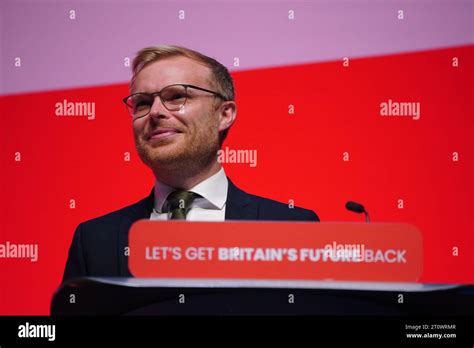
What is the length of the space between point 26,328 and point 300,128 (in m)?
1.36

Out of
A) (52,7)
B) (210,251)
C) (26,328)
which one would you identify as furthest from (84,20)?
(26,328)

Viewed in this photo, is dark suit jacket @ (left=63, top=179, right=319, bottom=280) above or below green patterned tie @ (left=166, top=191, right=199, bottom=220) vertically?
below

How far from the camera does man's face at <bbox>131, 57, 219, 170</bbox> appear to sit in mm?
2512

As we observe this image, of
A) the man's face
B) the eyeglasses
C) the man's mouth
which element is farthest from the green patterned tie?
the eyeglasses

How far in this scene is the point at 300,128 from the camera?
266 centimetres

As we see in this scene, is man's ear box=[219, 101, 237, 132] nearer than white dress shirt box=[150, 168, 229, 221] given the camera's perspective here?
No

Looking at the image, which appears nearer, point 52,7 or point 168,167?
point 168,167

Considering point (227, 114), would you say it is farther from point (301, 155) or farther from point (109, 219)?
point (109, 219)

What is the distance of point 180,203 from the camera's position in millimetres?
2506

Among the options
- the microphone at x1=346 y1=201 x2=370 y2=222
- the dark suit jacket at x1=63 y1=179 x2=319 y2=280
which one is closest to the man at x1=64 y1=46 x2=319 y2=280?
the dark suit jacket at x1=63 y1=179 x2=319 y2=280

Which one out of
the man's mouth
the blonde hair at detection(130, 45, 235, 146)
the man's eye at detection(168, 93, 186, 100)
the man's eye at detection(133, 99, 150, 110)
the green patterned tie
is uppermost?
the blonde hair at detection(130, 45, 235, 146)

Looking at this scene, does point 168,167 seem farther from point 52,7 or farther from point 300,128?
point 52,7

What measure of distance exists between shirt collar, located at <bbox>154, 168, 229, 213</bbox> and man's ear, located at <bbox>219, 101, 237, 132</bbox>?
22 cm

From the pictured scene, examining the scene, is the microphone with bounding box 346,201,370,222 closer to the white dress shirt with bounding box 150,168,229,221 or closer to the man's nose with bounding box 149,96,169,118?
the white dress shirt with bounding box 150,168,229,221
